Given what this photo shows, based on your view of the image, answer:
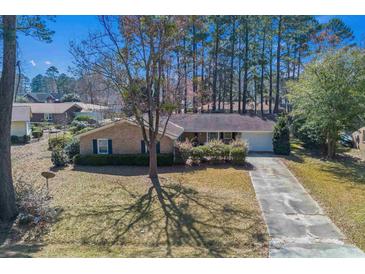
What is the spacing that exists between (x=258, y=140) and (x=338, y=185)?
10582mm

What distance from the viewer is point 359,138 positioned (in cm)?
2897

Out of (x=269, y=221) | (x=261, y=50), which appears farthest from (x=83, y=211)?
(x=261, y=50)

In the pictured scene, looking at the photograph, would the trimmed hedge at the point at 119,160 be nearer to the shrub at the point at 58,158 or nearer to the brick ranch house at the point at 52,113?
the shrub at the point at 58,158

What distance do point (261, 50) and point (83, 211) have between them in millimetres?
34226

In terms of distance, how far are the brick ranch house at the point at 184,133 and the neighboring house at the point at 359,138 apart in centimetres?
959

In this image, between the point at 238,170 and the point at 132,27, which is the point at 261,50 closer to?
the point at 238,170

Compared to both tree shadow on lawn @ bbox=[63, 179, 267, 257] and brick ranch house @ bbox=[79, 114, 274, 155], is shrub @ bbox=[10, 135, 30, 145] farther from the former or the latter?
tree shadow on lawn @ bbox=[63, 179, 267, 257]

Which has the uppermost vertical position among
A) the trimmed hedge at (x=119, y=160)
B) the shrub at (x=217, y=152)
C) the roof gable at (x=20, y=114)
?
the roof gable at (x=20, y=114)

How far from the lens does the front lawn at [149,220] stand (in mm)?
7859

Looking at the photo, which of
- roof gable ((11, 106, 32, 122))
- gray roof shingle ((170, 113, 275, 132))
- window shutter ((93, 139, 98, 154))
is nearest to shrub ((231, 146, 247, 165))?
gray roof shingle ((170, 113, 275, 132))

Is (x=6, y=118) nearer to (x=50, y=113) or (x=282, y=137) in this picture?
(x=282, y=137)

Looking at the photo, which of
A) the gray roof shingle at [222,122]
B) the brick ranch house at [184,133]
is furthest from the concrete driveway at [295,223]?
the gray roof shingle at [222,122]

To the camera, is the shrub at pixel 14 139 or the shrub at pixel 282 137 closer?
the shrub at pixel 282 137
